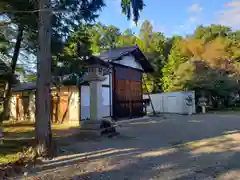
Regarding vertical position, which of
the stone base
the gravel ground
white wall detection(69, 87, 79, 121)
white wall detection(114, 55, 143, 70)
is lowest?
the gravel ground

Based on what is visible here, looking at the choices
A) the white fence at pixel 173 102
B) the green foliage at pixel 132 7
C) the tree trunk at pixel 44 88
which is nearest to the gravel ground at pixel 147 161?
the tree trunk at pixel 44 88

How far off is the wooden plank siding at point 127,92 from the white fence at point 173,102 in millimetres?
4300

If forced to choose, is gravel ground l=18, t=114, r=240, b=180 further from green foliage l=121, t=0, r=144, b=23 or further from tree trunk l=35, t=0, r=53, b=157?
green foliage l=121, t=0, r=144, b=23

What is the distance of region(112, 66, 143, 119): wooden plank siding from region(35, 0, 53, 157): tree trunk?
8.70m

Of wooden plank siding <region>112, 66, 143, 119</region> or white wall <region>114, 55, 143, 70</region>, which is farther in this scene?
white wall <region>114, 55, 143, 70</region>

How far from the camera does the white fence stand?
19.8 m

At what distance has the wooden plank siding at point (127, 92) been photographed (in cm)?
1469

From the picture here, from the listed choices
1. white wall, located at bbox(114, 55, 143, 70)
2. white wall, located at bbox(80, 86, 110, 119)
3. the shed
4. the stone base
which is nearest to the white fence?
the shed

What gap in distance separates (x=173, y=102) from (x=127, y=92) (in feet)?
20.3

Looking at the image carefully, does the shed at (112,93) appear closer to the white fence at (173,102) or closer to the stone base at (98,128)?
the stone base at (98,128)

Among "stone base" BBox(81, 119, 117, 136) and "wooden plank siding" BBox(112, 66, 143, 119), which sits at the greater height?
"wooden plank siding" BBox(112, 66, 143, 119)

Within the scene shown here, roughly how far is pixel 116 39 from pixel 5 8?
27.0m

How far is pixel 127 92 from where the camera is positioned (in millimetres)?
15734

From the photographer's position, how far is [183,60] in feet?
84.3
